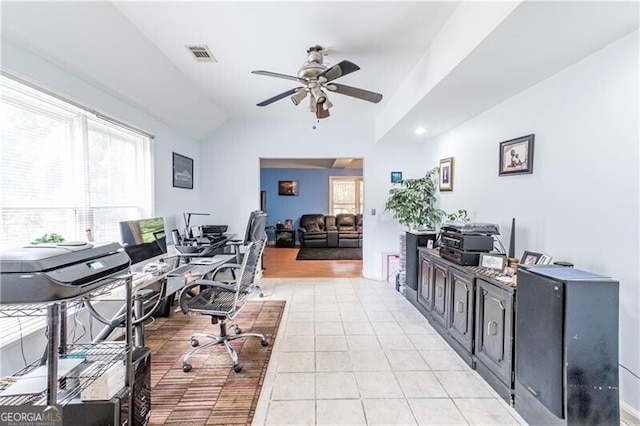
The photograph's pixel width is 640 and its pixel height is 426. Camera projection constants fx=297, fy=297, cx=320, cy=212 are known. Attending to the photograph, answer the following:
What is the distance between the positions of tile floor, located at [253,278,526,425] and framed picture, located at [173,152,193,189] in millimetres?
2352

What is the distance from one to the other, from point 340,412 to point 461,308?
1.36 m

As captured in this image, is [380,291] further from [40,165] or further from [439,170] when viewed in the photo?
[40,165]

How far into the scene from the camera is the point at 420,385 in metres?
2.16

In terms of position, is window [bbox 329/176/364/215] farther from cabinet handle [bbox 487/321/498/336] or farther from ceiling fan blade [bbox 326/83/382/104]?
cabinet handle [bbox 487/321/498/336]

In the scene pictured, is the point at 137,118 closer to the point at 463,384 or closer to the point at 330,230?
the point at 463,384

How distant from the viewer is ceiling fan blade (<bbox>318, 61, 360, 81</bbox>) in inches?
82.4

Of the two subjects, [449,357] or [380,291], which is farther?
[380,291]

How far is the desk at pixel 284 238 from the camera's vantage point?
8.55 m

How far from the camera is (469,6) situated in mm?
1853

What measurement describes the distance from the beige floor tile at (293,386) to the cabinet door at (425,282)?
1.62 metres

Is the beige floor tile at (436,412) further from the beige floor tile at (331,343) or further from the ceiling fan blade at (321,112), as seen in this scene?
the ceiling fan blade at (321,112)

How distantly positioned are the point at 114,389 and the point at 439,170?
4.23 meters

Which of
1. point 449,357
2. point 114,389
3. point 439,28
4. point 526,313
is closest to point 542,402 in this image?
point 526,313

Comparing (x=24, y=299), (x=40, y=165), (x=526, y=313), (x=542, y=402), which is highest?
(x=40, y=165)
